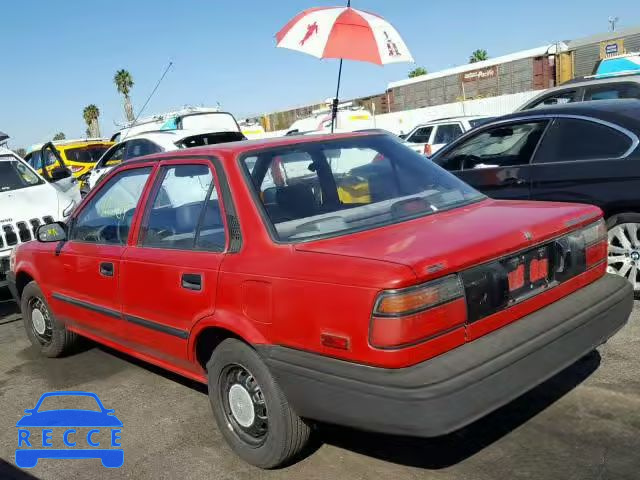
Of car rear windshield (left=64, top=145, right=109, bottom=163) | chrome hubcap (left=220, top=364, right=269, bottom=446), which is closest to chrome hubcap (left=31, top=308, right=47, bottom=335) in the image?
chrome hubcap (left=220, top=364, right=269, bottom=446)

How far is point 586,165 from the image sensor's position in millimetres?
5020

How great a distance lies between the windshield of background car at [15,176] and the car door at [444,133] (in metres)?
9.35

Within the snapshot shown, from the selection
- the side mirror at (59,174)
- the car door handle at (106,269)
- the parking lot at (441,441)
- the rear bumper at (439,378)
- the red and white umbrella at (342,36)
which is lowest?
the parking lot at (441,441)

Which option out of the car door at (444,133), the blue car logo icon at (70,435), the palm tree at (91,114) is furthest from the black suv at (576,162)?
the palm tree at (91,114)

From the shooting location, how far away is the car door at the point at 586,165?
189 inches

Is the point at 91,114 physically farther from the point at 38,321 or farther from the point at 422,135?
the point at 38,321

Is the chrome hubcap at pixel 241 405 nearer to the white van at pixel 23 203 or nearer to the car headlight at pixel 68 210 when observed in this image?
the white van at pixel 23 203

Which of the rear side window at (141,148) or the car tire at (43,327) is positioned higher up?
the rear side window at (141,148)

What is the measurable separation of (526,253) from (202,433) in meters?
2.03

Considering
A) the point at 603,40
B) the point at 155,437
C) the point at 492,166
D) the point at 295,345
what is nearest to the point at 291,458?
the point at 295,345

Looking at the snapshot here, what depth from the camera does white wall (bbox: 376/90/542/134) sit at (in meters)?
24.0

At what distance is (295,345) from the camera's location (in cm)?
273

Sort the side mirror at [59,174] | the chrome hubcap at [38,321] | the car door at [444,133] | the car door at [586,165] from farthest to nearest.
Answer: the car door at [444,133]
the side mirror at [59,174]
the chrome hubcap at [38,321]
the car door at [586,165]

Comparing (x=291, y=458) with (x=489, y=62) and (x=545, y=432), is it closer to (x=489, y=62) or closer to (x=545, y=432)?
(x=545, y=432)
